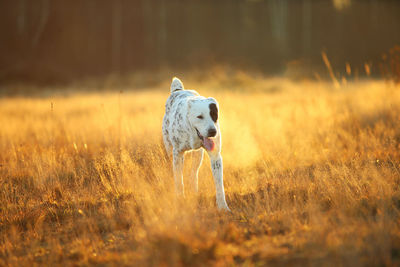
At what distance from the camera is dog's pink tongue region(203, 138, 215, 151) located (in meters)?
4.44

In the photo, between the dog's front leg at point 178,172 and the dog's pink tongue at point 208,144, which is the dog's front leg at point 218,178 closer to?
the dog's pink tongue at point 208,144

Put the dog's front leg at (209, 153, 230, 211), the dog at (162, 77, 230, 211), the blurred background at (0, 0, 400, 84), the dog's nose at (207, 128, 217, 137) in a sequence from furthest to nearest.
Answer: the blurred background at (0, 0, 400, 84) < the dog's front leg at (209, 153, 230, 211) < the dog at (162, 77, 230, 211) < the dog's nose at (207, 128, 217, 137)

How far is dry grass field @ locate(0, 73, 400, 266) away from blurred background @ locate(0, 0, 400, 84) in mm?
19981

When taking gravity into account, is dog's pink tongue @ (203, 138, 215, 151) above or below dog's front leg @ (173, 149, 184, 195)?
above

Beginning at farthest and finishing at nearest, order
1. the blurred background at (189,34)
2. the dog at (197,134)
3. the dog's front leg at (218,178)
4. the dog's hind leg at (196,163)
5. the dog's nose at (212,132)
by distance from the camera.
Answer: the blurred background at (189,34) → the dog's hind leg at (196,163) → the dog's front leg at (218,178) → the dog at (197,134) → the dog's nose at (212,132)

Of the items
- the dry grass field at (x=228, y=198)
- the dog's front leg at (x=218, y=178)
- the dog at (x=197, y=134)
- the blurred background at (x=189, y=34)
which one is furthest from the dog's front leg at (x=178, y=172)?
the blurred background at (x=189, y=34)

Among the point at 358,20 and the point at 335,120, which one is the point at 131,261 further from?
the point at 358,20

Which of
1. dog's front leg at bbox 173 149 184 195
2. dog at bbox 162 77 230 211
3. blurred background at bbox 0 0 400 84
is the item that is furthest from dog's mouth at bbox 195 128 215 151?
blurred background at bbox 0 0 400 84

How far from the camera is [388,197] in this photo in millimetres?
4199

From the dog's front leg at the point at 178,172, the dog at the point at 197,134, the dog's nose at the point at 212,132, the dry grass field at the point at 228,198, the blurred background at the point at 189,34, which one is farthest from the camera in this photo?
the blurred background at the point at 189,34

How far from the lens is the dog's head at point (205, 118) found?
4348 mm

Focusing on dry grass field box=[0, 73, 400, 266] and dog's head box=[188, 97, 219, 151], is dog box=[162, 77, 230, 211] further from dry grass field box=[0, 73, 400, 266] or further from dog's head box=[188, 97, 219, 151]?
dry grass field box=[0, 73, 400, 266]

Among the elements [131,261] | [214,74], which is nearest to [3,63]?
[214,74]

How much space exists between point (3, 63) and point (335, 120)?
26.6 metres
